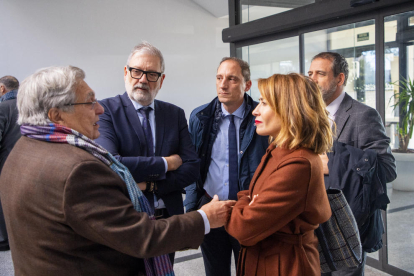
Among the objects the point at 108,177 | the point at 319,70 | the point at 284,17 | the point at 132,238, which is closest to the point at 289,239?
the point at 132,238

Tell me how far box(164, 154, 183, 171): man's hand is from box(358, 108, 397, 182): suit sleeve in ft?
3.63

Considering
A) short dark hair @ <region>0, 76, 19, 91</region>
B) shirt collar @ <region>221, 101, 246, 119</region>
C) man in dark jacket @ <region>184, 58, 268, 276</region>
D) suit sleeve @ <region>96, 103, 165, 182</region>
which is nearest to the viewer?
suit sleeve @ <region>96, 103, 165, 182</region>

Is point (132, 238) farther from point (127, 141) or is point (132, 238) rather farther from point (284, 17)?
point (284, 17)

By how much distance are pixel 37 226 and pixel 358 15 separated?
328cm

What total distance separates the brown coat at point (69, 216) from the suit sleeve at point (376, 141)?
1398 mm

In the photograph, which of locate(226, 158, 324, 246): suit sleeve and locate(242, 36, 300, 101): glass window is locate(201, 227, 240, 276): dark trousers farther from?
locate(242, 36, 300, 101): glass window

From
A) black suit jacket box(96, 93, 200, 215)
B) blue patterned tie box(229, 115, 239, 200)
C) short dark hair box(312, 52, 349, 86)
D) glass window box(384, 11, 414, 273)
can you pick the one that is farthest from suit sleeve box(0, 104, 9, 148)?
glass window box(384, 11, 414, 273)

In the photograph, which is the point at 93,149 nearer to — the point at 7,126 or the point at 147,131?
the point at 147,131

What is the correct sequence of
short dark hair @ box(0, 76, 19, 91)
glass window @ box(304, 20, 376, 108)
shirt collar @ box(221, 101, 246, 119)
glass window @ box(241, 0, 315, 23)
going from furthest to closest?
short dark hair @ box(0, 76, 19, 91) < glass window @ box(241, 0, 315, 23) < glass window @ box(304, 20, 376, 108) < shirt collar @ box(221, 101, 246, 119)

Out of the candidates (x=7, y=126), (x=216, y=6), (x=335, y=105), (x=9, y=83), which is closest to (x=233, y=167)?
(x=335, y=105)

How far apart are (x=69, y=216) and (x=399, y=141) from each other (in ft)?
10.2

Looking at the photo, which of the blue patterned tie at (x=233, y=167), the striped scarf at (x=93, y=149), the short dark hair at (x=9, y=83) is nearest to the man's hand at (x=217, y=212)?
the striped scarf at (x=93, y=149)

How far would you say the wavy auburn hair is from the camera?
1405mm

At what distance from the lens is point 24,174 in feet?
3.97
